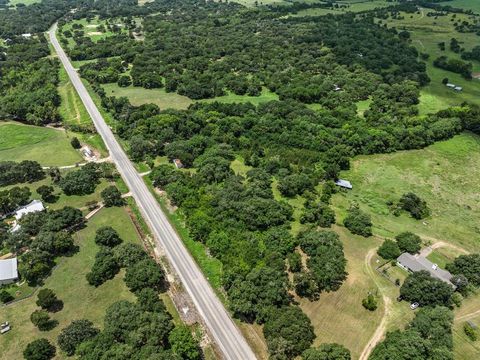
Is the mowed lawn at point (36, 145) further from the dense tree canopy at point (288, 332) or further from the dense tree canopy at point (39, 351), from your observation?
the dense tree canopy at point (288, 332)

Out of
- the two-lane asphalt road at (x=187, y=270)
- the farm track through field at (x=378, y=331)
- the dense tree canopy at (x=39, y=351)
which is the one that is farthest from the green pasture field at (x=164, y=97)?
the dense tree canopy at (x=39, y=351)

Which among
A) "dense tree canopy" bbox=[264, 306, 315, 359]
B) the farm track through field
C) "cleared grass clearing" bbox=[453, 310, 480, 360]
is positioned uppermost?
"dense tree canopy" bbox=[264, 306, 315, 359]

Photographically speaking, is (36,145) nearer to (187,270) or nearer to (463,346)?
(187,270)

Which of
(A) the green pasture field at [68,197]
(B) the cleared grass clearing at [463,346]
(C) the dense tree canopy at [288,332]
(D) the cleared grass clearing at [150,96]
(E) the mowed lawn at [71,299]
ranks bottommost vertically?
(B) the cleared grass clearing at [463,346]

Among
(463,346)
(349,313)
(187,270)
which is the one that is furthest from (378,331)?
(187,270)

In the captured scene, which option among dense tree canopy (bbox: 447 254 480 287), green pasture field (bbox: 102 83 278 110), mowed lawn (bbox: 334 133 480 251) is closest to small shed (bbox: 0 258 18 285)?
mowed lawn (bbox: 334 133 480 251)

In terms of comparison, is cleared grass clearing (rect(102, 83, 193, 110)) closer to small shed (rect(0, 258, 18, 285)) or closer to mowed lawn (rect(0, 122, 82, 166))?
mowed lawn (rect(0, 122, 82, 166))
